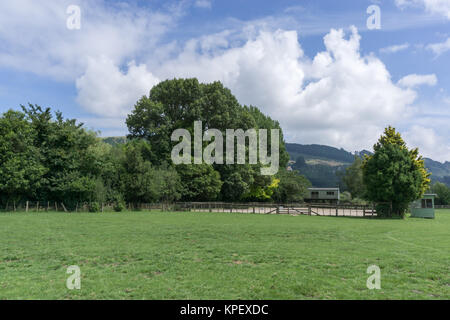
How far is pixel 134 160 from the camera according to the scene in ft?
145

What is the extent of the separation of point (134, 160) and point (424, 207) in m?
38.1

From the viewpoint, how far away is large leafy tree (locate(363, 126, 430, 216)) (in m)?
34.3

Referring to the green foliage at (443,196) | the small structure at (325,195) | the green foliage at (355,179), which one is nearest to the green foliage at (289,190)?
the small structure at (325,195)

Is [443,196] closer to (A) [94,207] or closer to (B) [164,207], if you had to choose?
(B) [164,207]

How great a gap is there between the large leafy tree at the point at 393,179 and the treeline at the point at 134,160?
22.4 meters

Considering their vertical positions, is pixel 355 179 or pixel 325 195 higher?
pixel 355 179

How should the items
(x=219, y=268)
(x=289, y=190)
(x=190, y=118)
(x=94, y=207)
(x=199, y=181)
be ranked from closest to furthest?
(x=219, y=268) → (x=94, y=207) → (x=199, y=181) → (x=190, y=118) → (x=289, y=190)

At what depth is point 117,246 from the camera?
41.5 ft

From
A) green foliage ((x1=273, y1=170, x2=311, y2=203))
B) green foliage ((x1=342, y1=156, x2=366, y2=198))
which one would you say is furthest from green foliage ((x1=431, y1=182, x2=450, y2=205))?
green foliage ((x1=273, y1=170, x2=311, y2=203))

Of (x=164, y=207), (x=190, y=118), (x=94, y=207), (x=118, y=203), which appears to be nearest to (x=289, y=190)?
(x=190, y=118)

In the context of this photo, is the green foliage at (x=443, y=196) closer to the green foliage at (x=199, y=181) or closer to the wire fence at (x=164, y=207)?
the wire fence at (x=164, y=207)

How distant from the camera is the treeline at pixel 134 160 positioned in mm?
37125

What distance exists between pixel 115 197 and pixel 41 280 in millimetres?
35794
